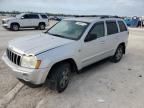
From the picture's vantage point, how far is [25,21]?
22.2 m

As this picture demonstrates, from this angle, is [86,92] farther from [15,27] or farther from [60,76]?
[15,27]

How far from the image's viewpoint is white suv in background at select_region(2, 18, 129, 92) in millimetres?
4586

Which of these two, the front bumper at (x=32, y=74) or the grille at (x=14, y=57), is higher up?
the grille at (x=14, y=57)

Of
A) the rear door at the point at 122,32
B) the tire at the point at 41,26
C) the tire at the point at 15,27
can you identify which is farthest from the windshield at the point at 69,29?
the tire at the point at 41,26

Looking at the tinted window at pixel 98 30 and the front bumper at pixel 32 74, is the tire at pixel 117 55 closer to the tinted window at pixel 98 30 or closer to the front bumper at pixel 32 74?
the tinted window at pixel 98 30

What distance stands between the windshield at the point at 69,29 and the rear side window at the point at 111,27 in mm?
1349

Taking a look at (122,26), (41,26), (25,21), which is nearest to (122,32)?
(122,26)

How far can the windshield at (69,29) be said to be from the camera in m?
5.89

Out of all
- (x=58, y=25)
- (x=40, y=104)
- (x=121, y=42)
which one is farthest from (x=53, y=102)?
(x=121, y=42)

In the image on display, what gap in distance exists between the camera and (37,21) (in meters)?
23.3

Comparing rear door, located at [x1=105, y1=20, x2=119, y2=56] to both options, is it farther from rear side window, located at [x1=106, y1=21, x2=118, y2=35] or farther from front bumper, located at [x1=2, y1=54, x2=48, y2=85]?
front bumper, located at [x1=2, y1=54, x2=48, y2=85]

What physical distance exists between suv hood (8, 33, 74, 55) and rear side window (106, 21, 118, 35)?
231 cm

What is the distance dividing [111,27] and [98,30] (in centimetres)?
114

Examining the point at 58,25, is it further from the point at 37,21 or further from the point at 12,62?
the point at 37,21
